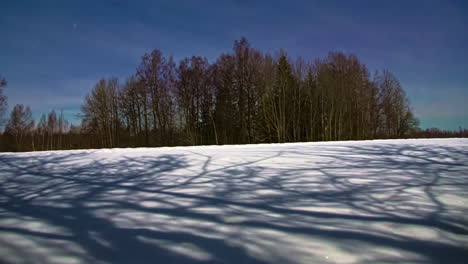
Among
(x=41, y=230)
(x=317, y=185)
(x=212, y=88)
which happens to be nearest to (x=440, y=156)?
(x=317, y=185)

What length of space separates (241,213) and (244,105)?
1874 centimetres

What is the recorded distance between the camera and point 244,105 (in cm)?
2039

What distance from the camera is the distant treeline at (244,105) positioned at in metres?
20.1

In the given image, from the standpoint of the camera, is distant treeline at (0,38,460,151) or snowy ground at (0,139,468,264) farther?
distant treeline at (0,38,460,151)

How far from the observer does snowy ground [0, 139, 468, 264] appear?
140cm

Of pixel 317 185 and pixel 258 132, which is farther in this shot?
pixel 258 132

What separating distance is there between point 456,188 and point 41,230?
4146mm

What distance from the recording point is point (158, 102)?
20625mm

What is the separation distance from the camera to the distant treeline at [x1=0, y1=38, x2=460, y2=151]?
66.0ft

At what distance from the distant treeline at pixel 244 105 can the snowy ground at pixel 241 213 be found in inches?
648

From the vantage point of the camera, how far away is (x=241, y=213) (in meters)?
1.96

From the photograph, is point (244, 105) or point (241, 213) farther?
point (244, 105)

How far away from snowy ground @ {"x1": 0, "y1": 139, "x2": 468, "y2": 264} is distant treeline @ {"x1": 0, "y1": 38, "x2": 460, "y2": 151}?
16.5m

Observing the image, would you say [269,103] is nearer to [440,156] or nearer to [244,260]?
[440,156]
